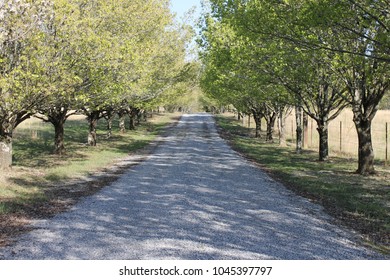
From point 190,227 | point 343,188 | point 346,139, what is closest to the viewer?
point 190,227

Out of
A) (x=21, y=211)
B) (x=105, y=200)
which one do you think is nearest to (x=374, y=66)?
(x=105, y=200)

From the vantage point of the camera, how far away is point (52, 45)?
17188mm

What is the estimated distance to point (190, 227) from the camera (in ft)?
32.7

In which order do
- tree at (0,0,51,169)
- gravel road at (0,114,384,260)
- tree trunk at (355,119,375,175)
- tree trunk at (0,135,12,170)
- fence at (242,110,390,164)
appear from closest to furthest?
gravel road at (0,114,384,260) < tree at (0,0,51,169) < tree trunk at (0,135,12,170) < tree trunk at (355,119,375,175) < fence at (242,110,390,164)

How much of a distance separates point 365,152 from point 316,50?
611 cm

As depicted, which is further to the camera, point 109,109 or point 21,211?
point 109,109

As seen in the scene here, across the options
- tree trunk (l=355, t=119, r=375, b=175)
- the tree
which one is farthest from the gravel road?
tree trunk (l=355, t=119, r=375, b=175)

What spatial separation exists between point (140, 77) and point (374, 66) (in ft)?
45.8

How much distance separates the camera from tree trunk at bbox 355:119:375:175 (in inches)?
777

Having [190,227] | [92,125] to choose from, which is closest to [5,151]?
[190,227]

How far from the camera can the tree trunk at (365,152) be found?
64.7 feet

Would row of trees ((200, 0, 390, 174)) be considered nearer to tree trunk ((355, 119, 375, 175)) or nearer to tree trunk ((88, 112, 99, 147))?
tree trunk ((355, 119, 375, 175))

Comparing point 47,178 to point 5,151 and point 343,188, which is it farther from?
point 343,188

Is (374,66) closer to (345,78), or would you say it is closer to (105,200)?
(345,78)
